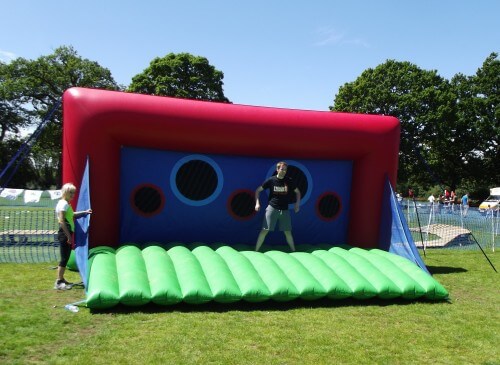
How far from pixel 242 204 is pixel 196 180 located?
2.69 feet

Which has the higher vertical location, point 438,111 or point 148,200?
point 438,111

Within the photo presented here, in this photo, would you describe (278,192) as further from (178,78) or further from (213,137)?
→ (178,78)

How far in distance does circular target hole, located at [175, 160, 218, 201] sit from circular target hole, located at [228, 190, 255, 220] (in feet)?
1.18

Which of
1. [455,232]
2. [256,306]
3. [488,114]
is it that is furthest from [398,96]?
[256,306]

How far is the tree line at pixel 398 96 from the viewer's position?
28.6 meters

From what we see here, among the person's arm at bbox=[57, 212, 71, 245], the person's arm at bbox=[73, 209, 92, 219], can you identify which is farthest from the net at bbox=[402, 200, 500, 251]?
the person's arm at bbox=[57, 212, 71, 245]

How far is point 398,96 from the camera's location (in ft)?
98.1

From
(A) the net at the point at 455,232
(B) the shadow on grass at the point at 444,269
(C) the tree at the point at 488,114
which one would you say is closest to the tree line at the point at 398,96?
(C) the tree at the point at 488,114

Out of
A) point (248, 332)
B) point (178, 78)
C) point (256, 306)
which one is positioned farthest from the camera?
point (178, 78)

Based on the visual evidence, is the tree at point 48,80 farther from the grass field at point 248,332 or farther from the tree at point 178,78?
the grass field at point 248,332

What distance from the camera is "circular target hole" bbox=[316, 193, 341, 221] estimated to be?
7314 mm

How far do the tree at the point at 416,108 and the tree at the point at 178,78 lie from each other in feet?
32.8

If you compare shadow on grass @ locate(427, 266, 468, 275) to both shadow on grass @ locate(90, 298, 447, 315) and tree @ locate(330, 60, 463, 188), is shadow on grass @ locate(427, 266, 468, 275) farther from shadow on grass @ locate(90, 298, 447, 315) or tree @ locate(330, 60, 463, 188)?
tree @ locate(330, 60, 463, 188)

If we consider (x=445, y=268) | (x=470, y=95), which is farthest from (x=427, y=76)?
(x=445, y=268)
